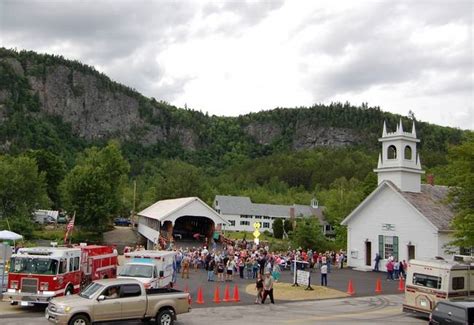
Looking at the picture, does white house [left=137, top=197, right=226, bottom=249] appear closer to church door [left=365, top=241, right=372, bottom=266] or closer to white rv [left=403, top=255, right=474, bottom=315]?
church door [left=365, top=241, right=372, bottom=266]

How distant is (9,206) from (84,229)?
9640mm

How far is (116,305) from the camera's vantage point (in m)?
17.2

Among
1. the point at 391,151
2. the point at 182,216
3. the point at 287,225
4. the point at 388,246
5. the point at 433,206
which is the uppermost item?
the point at 391,151

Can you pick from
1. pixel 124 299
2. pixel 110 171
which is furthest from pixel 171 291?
pixel 110 171

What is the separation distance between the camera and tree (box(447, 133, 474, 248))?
87.3 feet

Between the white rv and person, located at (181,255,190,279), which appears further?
person, located at (181,255,190,279)

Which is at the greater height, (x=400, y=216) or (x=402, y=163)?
(x=402, y=163)

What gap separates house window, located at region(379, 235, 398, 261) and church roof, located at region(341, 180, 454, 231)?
285cm

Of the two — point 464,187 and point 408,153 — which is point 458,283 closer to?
point 464,187

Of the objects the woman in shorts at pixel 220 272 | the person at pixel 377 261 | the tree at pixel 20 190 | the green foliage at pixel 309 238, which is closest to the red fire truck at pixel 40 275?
the woman in shorts at pixel 220 272

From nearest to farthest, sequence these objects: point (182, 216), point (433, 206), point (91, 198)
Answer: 1. point (433, 206)
2. point (182, 216)
3. point (91, 198)

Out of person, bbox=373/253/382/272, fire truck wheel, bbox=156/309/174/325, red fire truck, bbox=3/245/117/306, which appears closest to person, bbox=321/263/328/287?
person, bbox=373/253/382/272

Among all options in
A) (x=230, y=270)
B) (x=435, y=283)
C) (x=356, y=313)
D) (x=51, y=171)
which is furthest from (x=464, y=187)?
(x=51, y=171)

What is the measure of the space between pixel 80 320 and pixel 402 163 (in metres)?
30.4
